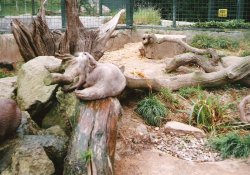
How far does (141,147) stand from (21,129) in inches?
56.2

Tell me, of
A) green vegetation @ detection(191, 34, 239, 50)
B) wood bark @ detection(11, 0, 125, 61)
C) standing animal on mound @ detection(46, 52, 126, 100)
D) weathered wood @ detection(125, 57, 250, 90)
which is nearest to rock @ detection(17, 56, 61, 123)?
standing animal on mound @ detection(46, 52, 126, 100)

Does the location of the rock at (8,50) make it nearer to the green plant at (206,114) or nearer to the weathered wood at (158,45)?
the weathered wood at (158,45)

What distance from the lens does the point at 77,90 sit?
4.46 metres

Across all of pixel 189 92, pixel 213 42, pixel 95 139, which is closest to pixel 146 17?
pixel 213 42

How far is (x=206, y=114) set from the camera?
5684mm

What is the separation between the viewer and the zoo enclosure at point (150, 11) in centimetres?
981

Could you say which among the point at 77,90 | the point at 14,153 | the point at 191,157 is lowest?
the point at 191,157

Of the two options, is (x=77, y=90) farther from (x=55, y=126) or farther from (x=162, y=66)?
(x=162, y=66)

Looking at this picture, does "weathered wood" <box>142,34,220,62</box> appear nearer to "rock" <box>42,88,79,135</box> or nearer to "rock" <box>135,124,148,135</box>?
"rock" <box>135,124,148,135</box>

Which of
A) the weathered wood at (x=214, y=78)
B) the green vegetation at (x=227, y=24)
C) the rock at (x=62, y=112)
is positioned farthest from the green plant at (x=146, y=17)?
the rock at (x=62, y=112)

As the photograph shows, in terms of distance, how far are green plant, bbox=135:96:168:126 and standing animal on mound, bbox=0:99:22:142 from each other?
184 centimetres

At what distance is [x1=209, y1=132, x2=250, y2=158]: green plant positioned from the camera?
4.88 m

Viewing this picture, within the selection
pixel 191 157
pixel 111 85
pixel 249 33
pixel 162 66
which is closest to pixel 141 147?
pixel 191 157

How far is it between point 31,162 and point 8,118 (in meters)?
0.66
